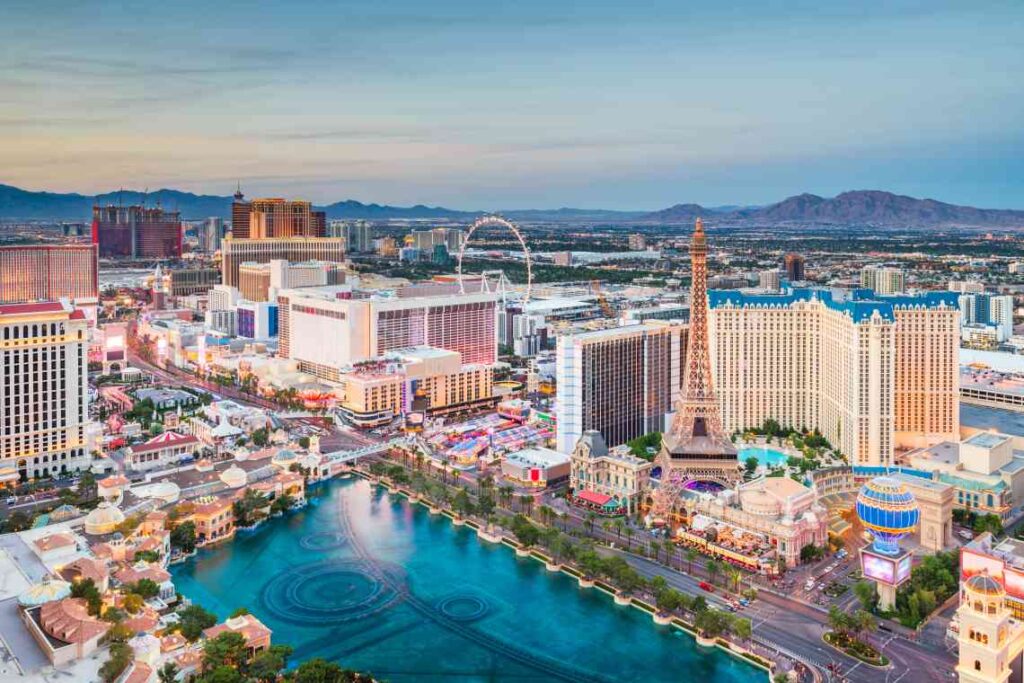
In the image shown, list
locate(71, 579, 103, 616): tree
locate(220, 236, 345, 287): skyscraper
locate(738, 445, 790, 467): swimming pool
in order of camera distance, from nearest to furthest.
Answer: locate(71, 579, 103, 616): tree, locate(738, 445, 790, 467): swimming pool, locate(220, 236, 345, 287): skyscraper

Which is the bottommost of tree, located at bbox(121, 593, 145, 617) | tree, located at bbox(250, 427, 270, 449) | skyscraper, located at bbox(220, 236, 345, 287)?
tree, located at bbox(121, 593, 145, 617)

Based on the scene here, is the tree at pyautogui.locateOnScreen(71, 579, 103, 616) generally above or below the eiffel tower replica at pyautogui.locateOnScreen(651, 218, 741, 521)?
below

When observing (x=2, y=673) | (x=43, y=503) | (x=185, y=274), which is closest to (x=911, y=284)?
(x=185, y=274)

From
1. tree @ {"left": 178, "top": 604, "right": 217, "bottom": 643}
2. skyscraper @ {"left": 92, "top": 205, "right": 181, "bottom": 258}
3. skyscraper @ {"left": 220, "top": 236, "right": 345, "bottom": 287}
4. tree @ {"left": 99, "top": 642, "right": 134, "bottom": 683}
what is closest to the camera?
tree @ {"left": 99, "top": 642, "right": 134, "bottom": 683}

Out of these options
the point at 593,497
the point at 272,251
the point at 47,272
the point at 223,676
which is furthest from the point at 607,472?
the point at 272,251

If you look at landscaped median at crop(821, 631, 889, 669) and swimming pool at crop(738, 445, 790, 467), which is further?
swimming pool at crop(738, 445, 790, 467)

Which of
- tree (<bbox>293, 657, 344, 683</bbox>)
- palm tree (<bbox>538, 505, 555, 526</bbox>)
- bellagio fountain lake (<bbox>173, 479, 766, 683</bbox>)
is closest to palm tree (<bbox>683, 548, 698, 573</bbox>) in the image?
bellagio fountain lake (<bbox>173, 479, 766, 683</bbox>)

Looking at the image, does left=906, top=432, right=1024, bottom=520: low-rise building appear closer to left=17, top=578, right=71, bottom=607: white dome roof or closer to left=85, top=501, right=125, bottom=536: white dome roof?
left=17, top=578, right=71, bottom=607: white dome roof

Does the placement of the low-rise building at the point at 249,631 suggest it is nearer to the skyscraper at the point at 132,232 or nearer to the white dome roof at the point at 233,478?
the white dome roof at the point at 233,478

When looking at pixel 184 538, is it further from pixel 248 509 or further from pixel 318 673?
pixel 318 673
